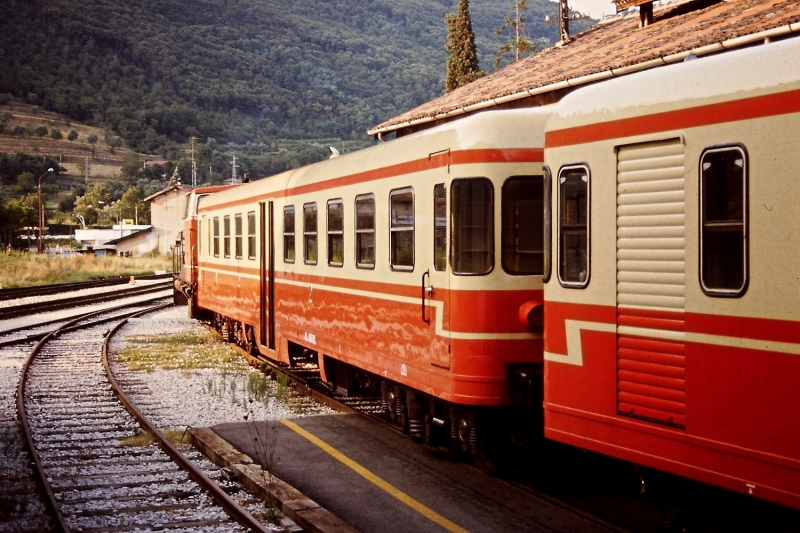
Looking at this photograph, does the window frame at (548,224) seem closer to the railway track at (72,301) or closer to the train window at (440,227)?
the train window at (440,227)

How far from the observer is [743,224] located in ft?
18.0

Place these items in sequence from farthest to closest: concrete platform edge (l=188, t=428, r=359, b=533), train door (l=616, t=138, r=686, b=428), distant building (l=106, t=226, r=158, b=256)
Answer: distant building (l=106, t=226, r=158, b=256) < concrete platform edge (l=188, t=428, r=359, b=533) < train door (l=616, t=138, r=686, b=428)

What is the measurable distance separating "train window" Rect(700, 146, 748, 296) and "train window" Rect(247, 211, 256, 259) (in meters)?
11.7

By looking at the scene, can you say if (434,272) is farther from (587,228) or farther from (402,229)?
(587,228)

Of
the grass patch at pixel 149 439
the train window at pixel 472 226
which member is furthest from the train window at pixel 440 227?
the grass patch at pixel 149 439

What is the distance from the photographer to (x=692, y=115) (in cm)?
584

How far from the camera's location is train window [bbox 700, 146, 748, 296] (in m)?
5.50

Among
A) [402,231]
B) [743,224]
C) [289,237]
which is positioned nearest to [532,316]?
[402,231]

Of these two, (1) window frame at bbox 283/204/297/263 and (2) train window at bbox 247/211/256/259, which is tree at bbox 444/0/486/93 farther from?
(1) window frame at bbox 283/204/297/263

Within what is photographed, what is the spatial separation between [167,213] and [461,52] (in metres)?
53.0

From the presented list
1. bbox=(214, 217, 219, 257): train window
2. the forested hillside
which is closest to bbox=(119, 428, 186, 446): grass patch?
bbox=(214, 217, 219, 257): train window

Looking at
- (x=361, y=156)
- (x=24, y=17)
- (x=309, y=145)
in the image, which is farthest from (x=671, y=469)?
(x=24, y=17)

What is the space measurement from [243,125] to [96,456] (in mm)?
173636

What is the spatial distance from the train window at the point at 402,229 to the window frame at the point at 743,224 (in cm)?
398
